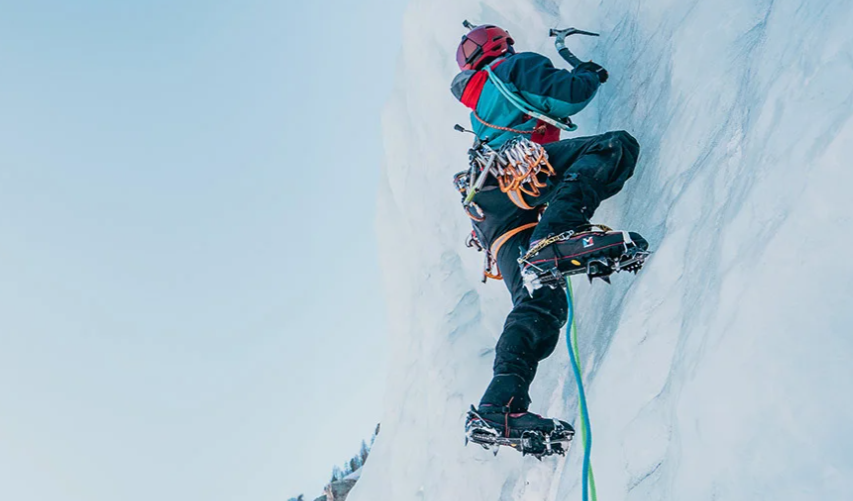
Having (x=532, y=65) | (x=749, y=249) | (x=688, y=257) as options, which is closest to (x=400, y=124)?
(x=532, y=65)

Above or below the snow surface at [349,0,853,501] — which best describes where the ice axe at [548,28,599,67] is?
above

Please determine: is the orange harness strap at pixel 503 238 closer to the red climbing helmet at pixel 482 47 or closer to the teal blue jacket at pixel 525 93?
the teal blue jacket at pixel 525 93

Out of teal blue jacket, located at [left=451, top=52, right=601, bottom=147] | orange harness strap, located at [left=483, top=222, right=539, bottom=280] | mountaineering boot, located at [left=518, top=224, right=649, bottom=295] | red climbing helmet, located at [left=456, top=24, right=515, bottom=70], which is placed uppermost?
red climbing helmet, located at [left=456, top=24, right=515, bottom=70]

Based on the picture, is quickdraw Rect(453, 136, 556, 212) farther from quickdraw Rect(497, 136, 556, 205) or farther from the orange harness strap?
the orange harness strap

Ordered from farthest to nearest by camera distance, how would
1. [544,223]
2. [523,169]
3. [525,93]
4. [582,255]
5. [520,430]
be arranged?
1. [525,93]
2. [523,169]
3. [544,223]
4. [520,430]
5. [582,255]

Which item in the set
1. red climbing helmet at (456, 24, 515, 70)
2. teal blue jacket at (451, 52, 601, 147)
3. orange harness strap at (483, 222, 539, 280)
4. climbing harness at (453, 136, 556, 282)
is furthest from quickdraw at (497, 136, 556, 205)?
red climbing helmet at (456, 24, 515, 70)

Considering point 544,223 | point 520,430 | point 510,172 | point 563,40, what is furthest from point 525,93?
point 520,430

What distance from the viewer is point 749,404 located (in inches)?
72.7

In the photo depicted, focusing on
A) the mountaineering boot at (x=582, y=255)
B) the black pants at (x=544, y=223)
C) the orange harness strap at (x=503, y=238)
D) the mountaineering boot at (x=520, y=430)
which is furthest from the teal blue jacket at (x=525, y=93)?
the mountaineering boot at (x=520, y=430)

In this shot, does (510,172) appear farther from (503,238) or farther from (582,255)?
(582,255)

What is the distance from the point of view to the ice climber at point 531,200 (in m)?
3.22

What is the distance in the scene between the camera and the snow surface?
1739 millimetres

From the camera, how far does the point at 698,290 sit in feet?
8.25

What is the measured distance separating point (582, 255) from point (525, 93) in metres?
1.29
